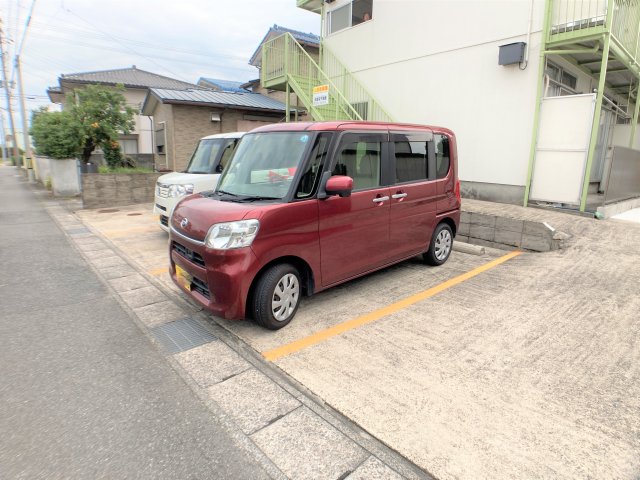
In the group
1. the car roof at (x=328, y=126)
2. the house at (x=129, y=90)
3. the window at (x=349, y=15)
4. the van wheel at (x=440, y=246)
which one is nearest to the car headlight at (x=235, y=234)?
the car roof at (x=328, y=126)

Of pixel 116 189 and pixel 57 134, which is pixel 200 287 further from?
pixel 57 134

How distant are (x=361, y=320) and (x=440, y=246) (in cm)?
220

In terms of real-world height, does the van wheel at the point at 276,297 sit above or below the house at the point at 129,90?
below

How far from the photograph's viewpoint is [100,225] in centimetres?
806

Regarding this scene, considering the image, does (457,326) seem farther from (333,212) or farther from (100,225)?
(100,225)

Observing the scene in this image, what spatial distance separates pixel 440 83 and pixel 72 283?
8.96m

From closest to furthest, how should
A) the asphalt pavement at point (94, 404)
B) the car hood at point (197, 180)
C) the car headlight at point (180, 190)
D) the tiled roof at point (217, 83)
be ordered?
the asphalt pavement at point (94, 404), the car headlight at point (180, 190), the car hood at point (197, 180), the tiled roof at point (217, 83)

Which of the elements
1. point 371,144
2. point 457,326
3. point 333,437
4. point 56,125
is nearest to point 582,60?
point 371,144

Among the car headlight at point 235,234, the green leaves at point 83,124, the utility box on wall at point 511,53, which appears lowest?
the car headlight at point 235,234

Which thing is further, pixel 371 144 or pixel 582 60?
pixel 582 60

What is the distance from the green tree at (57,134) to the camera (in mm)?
11117

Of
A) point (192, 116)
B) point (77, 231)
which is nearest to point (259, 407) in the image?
point (77, 231)

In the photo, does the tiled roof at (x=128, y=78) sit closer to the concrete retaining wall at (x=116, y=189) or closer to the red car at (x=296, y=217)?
the concrete retaining wall at (x=116, y=189)

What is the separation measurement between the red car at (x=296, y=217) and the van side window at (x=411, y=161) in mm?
12
